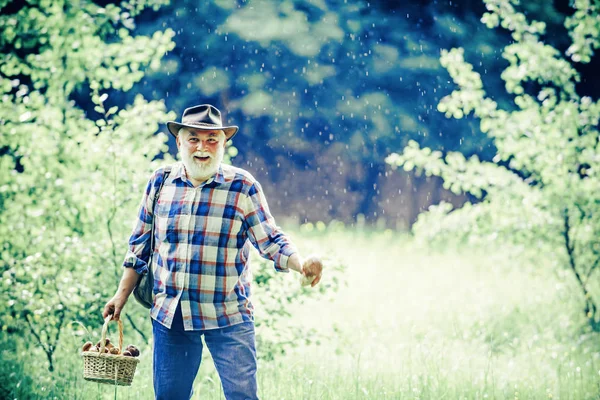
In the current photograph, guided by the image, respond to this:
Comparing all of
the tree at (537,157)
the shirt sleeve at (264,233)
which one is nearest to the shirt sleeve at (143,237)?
the shirt sleeve at (264,233)

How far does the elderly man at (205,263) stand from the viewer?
11.2 ft

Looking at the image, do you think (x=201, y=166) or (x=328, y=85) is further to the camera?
(x=328, y=85)

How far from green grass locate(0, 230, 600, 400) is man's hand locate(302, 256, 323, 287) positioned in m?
1.60

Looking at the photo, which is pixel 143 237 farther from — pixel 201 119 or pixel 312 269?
pixel 312 269

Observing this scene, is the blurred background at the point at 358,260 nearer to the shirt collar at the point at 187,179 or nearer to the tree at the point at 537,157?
the tree at the point at 537,157

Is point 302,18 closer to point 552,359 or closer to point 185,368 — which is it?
point 552,359

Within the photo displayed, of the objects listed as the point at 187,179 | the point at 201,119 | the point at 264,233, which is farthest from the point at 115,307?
the point at 201,119

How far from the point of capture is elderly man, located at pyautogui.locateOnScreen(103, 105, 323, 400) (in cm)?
342

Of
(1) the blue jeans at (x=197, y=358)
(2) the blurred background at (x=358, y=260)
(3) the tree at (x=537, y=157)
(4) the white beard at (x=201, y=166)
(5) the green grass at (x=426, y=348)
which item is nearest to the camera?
(1) the blue jeans at (x=197, y=358)

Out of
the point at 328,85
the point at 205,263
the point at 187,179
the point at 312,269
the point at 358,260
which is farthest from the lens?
the point at 328,85

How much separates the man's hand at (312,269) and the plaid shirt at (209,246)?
205 mm

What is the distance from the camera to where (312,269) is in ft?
10.6

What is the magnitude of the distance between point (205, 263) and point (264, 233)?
319 mm

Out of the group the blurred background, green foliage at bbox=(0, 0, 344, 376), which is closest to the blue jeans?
the blurred background
